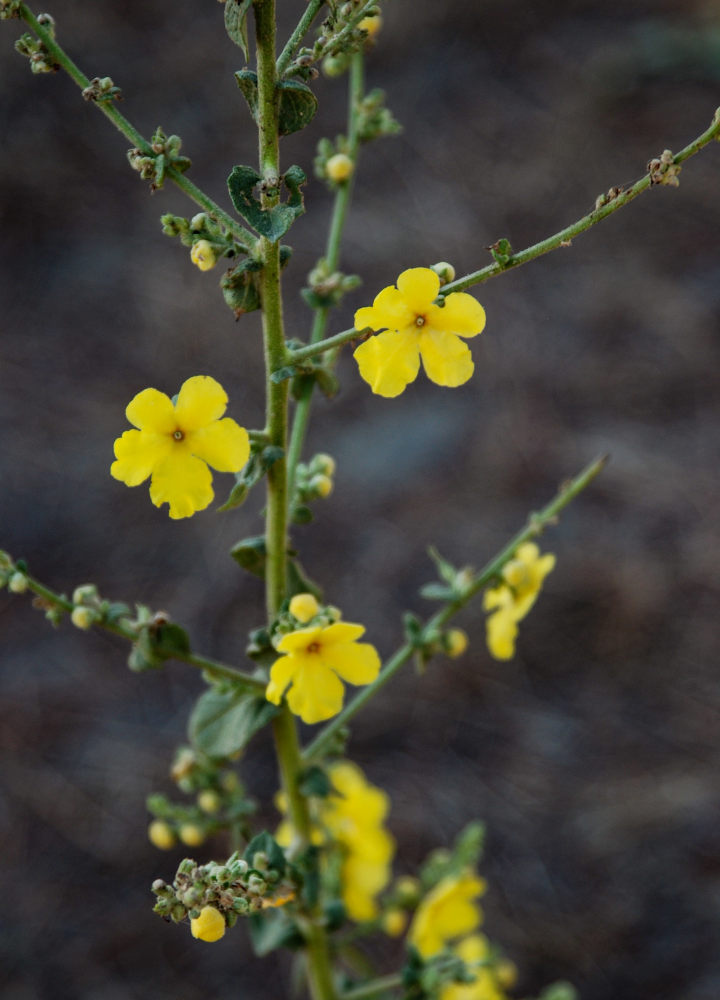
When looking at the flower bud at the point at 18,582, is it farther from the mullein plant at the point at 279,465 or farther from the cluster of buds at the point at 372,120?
the cluster of buds at the point at 372,120

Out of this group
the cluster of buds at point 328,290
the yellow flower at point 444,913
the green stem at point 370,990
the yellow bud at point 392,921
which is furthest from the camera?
the yellow bud at point 392,921

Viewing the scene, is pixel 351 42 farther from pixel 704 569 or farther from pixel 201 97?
pixel 201 97

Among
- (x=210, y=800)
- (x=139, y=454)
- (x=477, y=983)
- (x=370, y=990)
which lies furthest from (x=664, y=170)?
(x=477, y=983)

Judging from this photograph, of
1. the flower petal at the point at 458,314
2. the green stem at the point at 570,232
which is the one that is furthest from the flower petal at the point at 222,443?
the flower petal at the point at 458,314

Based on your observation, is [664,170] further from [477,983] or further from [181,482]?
[477,983]

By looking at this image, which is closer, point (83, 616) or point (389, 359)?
point (389, 359)

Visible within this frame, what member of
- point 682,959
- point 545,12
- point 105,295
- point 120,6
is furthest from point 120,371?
point 682,959
